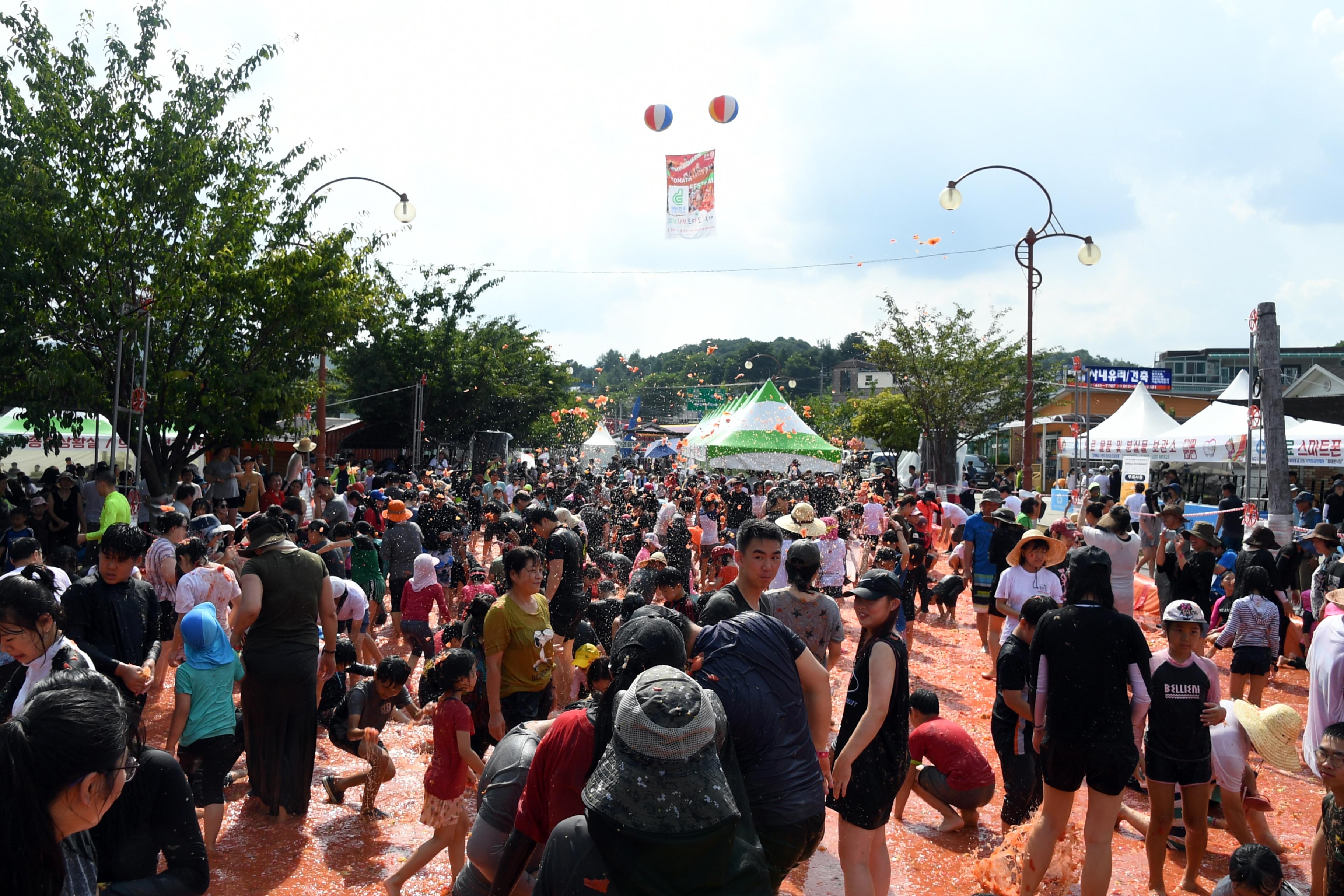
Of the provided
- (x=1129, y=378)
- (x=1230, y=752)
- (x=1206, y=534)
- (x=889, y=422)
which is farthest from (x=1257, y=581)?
(x=1129, y=378)

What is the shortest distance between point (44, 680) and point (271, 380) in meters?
12.6

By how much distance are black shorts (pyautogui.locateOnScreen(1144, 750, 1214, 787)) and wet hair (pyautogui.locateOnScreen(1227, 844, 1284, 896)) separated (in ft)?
4.18

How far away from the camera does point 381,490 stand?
13.9m

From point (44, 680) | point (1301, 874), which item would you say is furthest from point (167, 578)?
point (1301, 874)

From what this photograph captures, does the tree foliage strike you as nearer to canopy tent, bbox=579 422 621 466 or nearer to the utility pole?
canopy tent, bbox=579 422 621 466

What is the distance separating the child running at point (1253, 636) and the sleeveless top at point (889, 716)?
5066 millimetres

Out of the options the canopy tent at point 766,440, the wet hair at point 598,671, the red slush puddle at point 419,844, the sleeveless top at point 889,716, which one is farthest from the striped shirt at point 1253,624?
the canopy tent at point 766,440

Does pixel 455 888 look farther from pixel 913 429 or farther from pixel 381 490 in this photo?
pixel 913 429

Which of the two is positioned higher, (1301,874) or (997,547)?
(997,547)

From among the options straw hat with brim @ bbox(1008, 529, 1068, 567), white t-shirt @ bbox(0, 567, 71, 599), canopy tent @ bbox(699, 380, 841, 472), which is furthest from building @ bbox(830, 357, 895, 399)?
white t-shirt @ bbox(0, 567, 71, 599)

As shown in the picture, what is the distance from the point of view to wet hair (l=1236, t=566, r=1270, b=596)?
7.82 meters

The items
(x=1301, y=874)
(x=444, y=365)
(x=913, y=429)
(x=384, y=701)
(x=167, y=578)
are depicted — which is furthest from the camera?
(x=913, y=429)

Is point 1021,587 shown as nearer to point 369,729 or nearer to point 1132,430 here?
point 369,729

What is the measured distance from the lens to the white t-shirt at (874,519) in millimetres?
13656
